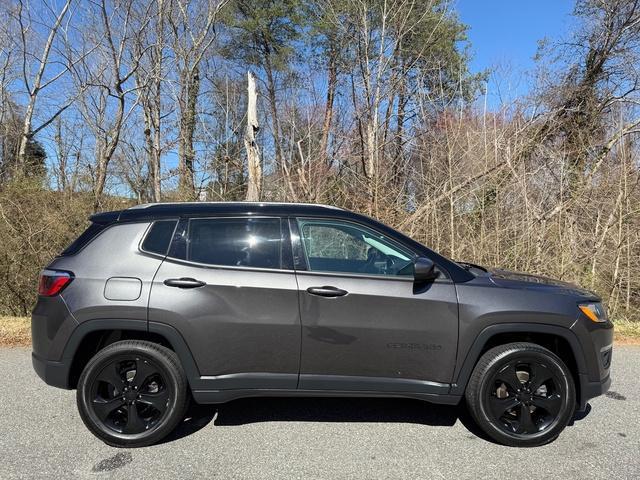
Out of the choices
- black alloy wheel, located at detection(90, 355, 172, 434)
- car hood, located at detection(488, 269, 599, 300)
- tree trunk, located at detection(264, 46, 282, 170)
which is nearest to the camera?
black alloy wheel, located at detection(90, 355, 172, 434)

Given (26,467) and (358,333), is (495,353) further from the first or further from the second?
(26,467)

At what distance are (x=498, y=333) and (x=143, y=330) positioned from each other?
2.60m

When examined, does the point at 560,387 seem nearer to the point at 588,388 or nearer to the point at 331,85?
the point at 588,388

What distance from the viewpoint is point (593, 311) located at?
3.35 metres

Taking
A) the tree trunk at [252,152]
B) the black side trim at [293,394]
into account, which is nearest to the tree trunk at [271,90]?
the tree trunk at [252,152]

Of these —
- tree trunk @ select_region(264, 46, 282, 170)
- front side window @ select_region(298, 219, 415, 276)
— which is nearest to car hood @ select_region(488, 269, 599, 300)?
front side window @ select_region(298, 219, 415, 276)

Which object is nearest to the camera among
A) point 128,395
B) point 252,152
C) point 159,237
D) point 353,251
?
point 128,395

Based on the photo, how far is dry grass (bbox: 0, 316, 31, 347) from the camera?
5.67 m

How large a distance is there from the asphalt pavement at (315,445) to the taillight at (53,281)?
3.58 feet

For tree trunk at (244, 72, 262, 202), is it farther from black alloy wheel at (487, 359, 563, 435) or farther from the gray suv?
black alloy wheel at (487, 359, 563, 435)

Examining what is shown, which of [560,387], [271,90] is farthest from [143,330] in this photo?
[271,90]

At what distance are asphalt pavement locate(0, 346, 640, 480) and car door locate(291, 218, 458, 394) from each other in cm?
44

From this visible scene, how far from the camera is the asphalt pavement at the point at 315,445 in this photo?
288 centimetres

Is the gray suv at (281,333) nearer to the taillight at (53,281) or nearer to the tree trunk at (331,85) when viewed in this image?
the taillight at (53,281)
